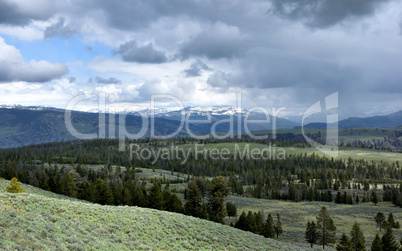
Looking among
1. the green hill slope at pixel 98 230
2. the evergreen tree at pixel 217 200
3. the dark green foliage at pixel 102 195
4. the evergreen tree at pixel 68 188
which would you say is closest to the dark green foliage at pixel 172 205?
the evergreen tree at pixel 217 200

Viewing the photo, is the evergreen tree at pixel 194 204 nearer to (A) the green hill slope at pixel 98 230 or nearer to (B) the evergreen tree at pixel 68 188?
(A) the green hill slope at pixel 98 230

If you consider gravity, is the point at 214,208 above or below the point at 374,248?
above

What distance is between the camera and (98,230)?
86.8ft

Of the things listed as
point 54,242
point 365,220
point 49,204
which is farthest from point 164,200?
point 365,220

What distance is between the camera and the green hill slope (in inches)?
794

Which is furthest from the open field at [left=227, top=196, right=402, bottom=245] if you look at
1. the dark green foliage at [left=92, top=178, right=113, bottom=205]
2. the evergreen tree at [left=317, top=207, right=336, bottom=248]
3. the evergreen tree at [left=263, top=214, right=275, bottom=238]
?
the dark green foliage at [left=92, top=178, right=113, bottom=205]

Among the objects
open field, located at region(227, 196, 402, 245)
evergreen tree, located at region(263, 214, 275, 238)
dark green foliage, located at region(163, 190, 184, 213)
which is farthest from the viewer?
open field, located at region(227, 196, 402, 245)

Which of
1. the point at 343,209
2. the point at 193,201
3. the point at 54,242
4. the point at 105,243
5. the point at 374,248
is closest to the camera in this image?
the point at 54,242

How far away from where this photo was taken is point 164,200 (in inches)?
2884

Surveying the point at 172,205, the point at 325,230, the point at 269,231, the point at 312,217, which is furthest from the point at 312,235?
the point at 312,217

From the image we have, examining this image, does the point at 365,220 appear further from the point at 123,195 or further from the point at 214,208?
the point at 123,195

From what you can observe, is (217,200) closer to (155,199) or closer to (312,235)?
(155,199)

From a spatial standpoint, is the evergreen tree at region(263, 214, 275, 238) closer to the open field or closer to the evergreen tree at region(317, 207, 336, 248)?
the open field

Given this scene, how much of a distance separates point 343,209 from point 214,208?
258 feet
